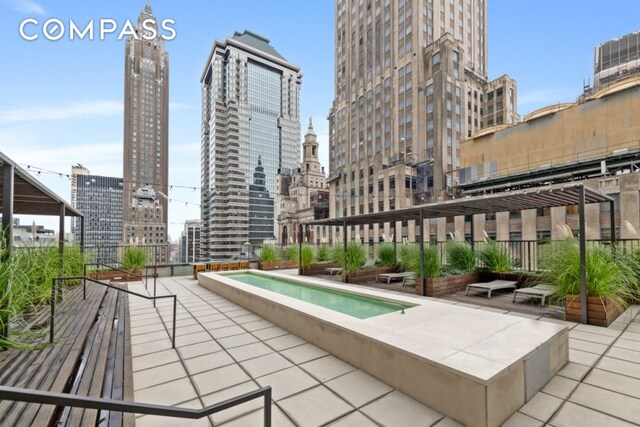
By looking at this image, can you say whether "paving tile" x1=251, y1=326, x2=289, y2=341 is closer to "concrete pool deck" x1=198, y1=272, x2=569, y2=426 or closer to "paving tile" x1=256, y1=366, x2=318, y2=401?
"concrete pool deck" x1=198, y1=272, x2=569, y2=426

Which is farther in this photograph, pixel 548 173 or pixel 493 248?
pixel 548 173

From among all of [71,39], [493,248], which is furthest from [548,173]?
[71,39]

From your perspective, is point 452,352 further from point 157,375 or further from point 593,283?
point 593,283

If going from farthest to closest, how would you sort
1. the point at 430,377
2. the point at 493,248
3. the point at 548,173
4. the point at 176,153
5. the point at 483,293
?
the point at 176,153 < the point at 548,173 < the point at 493,248 < the point at 483,293 < the point at 430,377

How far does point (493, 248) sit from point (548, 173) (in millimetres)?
24453

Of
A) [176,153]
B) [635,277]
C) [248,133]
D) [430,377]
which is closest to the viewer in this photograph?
[430,377]

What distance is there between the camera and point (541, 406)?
2.32 m

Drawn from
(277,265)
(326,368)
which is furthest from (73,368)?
(277,265)

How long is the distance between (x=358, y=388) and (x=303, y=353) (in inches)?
38.0

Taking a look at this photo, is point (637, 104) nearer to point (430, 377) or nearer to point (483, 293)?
point (483, 293)

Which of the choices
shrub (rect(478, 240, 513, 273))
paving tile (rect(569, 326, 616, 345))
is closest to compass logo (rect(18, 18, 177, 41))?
paving tile (rect(569, 326, 616, 345))

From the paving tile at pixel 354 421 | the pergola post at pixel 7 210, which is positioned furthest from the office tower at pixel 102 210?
the paving tile at pixel 354 421

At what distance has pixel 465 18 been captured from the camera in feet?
158

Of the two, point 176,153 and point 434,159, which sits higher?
point 176,153
